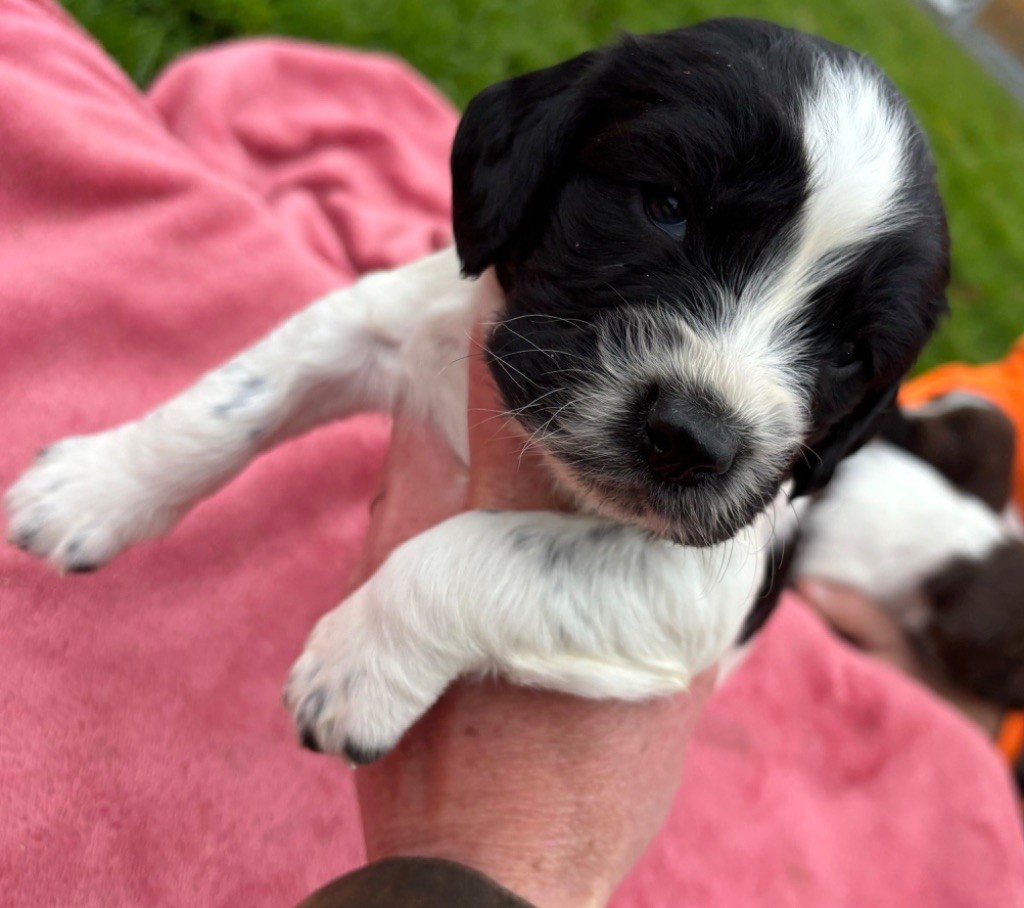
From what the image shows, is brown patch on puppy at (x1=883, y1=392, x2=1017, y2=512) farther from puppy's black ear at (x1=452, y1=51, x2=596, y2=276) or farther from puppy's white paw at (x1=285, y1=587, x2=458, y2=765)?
puppy's white paw at (x1=285, y1=587, x2=458, y2=765)

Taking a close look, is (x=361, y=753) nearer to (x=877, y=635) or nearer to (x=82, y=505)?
(x=82, y=505)

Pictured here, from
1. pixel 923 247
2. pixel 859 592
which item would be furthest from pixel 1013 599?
pixel 923 247

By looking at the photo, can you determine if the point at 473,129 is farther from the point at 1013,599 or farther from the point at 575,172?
the point at 1013,599

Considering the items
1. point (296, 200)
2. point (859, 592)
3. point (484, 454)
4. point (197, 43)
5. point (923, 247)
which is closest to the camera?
point (923, 247)

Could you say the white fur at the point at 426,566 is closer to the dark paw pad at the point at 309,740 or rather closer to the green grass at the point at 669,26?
the dark paw pad at the point at 309,740

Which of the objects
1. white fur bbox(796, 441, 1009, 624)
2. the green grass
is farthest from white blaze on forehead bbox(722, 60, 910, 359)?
white fur bbox(796, 441, 1009, 624)

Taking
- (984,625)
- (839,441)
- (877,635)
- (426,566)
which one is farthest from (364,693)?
(984,625)
